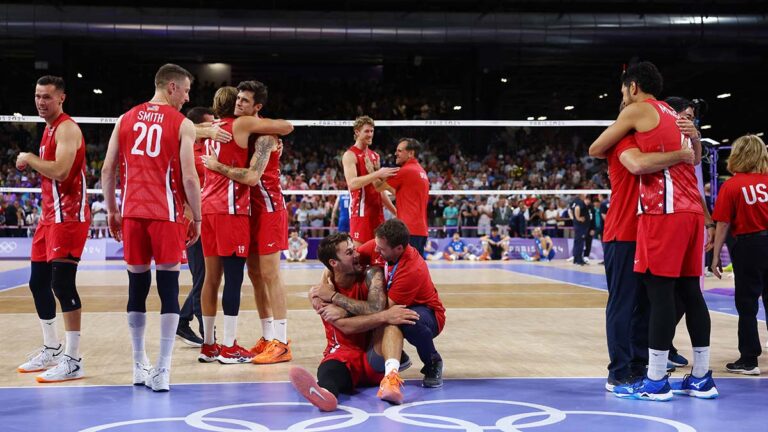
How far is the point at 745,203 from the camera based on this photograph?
5.19 meters

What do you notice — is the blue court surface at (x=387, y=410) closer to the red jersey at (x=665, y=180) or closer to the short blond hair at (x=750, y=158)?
the red jersey at (x=665, y=180)

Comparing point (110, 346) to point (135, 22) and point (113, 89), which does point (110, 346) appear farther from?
point (113, 89)

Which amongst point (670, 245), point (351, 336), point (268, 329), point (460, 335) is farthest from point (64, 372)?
point (670, 245)

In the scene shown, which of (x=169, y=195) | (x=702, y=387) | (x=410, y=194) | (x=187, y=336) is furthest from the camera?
(x=410, y=194)

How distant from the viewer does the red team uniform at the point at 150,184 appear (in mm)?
4211

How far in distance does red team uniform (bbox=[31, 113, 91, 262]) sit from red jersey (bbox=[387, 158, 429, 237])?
285 cm

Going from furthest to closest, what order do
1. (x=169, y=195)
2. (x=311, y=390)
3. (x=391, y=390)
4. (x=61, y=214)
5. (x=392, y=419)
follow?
(x=61, y=214) < (x=169, y=195) < (x=391, y=390) < (x=311, y=390) < (x=392, y=419)

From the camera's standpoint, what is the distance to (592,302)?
30.0ft

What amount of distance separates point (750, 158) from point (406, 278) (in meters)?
2.70

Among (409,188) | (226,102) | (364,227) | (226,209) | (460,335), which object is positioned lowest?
(460,335)

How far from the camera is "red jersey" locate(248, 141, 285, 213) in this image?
17.9ft

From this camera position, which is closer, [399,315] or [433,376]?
[399,315]

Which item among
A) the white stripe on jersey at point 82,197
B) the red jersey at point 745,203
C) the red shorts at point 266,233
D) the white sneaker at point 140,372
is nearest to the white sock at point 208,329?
the red shorts at point 266,233

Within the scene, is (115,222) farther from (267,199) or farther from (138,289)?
(267,199)
